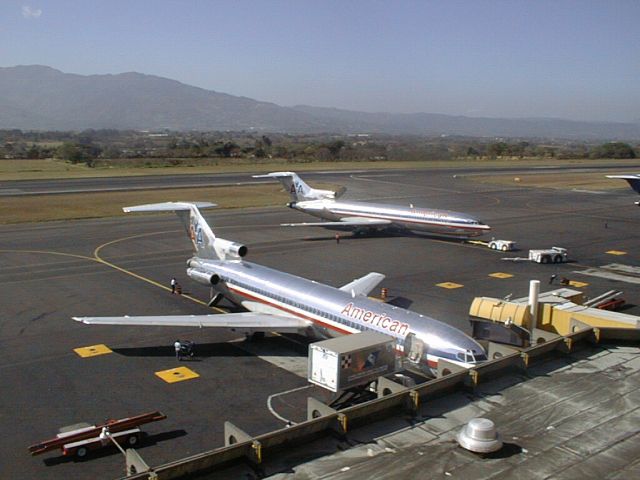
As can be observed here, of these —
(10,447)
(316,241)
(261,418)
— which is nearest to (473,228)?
(316,241)

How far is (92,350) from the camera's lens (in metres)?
31.4

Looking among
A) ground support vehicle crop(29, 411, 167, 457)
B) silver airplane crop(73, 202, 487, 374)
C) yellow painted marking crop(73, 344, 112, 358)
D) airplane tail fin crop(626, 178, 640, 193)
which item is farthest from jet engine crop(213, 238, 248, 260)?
airplane tail fin crop(626, 178, 640, 193)

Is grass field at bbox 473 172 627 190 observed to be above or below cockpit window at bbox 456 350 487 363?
above

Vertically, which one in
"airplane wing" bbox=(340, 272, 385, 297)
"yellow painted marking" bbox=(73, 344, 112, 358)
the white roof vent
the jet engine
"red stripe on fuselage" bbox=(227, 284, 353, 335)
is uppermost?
the white roof vent

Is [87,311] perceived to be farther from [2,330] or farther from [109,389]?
[109,389]

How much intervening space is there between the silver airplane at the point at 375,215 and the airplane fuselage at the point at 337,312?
1152 inches

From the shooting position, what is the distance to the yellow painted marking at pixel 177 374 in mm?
27891

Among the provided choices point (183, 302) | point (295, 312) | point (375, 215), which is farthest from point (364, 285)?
point (375, 215)

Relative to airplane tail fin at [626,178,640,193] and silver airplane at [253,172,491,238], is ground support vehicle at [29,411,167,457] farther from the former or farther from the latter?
airplane tail fin at [626,178,640,193]

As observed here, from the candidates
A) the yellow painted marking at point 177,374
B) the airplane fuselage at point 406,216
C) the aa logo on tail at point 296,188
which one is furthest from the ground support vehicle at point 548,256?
the yellow painted marking at point 177,374

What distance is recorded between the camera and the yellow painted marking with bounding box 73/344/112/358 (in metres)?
30.8

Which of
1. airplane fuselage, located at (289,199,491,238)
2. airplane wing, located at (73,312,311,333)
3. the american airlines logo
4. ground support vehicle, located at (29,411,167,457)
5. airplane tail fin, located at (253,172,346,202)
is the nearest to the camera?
ground support vehicle, located at (29,411,167,457)

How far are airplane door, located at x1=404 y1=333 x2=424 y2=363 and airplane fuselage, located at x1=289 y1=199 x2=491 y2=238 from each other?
37.1 meters

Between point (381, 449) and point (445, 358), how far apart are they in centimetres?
1162
